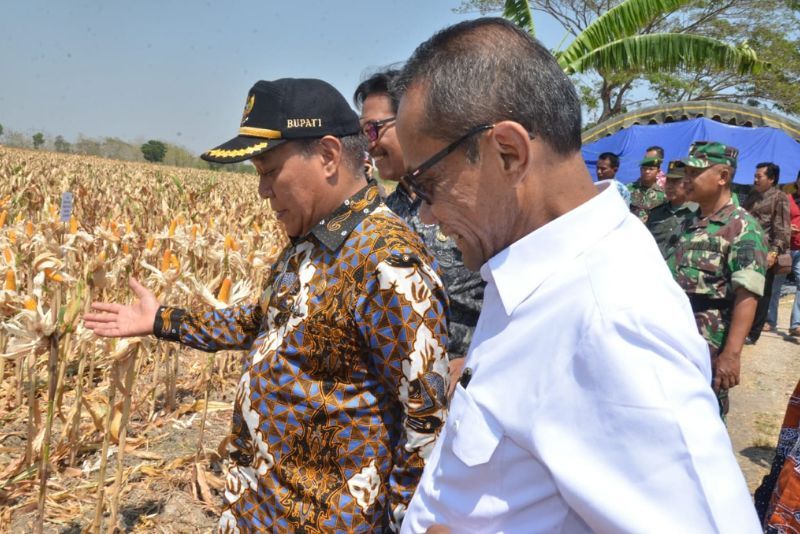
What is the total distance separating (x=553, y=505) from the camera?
84 cm

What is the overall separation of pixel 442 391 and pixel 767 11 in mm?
24623

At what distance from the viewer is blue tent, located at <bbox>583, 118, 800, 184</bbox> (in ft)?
36.0

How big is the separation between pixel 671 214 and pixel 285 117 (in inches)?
145

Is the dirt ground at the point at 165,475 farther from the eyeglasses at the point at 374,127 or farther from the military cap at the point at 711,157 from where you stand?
the military cap at the point at 711,157

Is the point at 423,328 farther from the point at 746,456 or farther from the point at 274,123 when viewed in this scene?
the point at 746,456

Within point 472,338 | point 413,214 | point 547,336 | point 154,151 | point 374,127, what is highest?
point 374,127

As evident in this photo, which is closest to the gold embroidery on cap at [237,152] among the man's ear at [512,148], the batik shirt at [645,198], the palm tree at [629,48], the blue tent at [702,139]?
the man's ear at [512,148]

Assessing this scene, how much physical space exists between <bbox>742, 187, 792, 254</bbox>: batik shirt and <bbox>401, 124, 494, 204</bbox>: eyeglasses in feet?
23.1

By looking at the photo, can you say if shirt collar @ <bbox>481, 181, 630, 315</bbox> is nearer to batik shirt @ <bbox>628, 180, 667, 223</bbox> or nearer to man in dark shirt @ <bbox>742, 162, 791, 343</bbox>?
batik shirt @ <bbox>628, 180, 667, 223</bbox>

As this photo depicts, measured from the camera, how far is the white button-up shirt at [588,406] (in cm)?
72

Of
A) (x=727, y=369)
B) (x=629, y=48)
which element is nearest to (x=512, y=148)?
(x=727, y=369)

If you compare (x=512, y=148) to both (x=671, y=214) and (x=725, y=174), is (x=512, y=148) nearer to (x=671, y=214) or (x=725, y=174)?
(x=725, y=174)

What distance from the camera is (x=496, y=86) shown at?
38.0 inches

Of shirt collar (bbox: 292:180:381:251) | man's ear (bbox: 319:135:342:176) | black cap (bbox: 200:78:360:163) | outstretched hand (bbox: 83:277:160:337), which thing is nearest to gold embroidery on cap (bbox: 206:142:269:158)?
black cap (bbox: 200:78:360:163)
